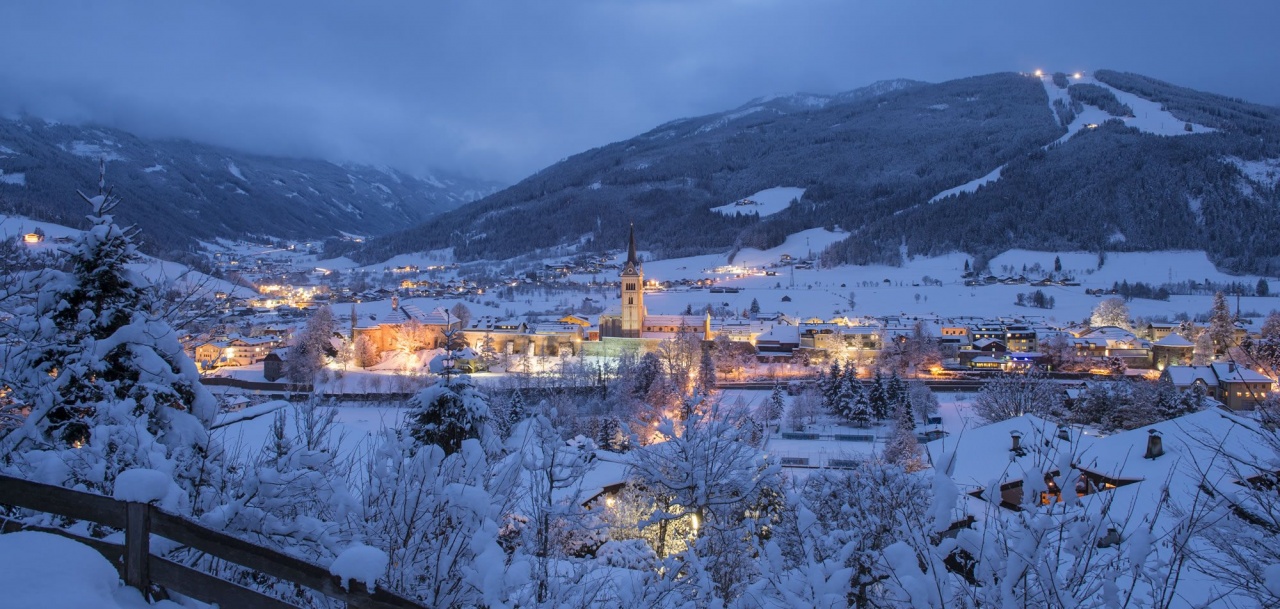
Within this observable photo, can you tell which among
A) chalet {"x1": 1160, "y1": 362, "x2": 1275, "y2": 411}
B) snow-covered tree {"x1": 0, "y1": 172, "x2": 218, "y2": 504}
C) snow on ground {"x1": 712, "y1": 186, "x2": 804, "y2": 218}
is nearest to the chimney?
snow-covered tree {"x1": 0, "y1": 172, "x2": 218, "y2": 504}

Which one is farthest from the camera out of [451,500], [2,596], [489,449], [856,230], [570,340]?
[856,230]

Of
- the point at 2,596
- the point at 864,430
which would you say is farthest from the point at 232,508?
the point at 864,430

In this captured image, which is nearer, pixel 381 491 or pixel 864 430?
pixel 381 491

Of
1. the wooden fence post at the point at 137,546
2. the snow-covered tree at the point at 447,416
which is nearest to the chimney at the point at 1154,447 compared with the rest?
the snow-covered tree at the point at 447,416

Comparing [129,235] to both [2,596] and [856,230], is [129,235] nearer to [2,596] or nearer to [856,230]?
[2,596]

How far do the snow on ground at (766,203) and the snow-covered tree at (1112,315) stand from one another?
78.9 m

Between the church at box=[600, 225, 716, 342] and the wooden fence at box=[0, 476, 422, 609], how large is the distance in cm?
4285

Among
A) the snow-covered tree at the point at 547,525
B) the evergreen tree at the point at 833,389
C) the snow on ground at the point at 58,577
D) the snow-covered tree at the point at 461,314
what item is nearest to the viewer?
the snow on ground at the point at 58,577

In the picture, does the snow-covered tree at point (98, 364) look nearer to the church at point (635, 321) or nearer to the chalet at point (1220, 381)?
the chalet at point (1220, 381)

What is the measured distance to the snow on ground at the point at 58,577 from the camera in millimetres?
2250

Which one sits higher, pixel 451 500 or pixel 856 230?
pixel 856 230

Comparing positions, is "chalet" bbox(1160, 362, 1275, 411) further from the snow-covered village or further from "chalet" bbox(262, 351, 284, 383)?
"chalet" bbox(262, 351, 284, 383)

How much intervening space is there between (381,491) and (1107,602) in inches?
147

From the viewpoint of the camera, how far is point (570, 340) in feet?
147
